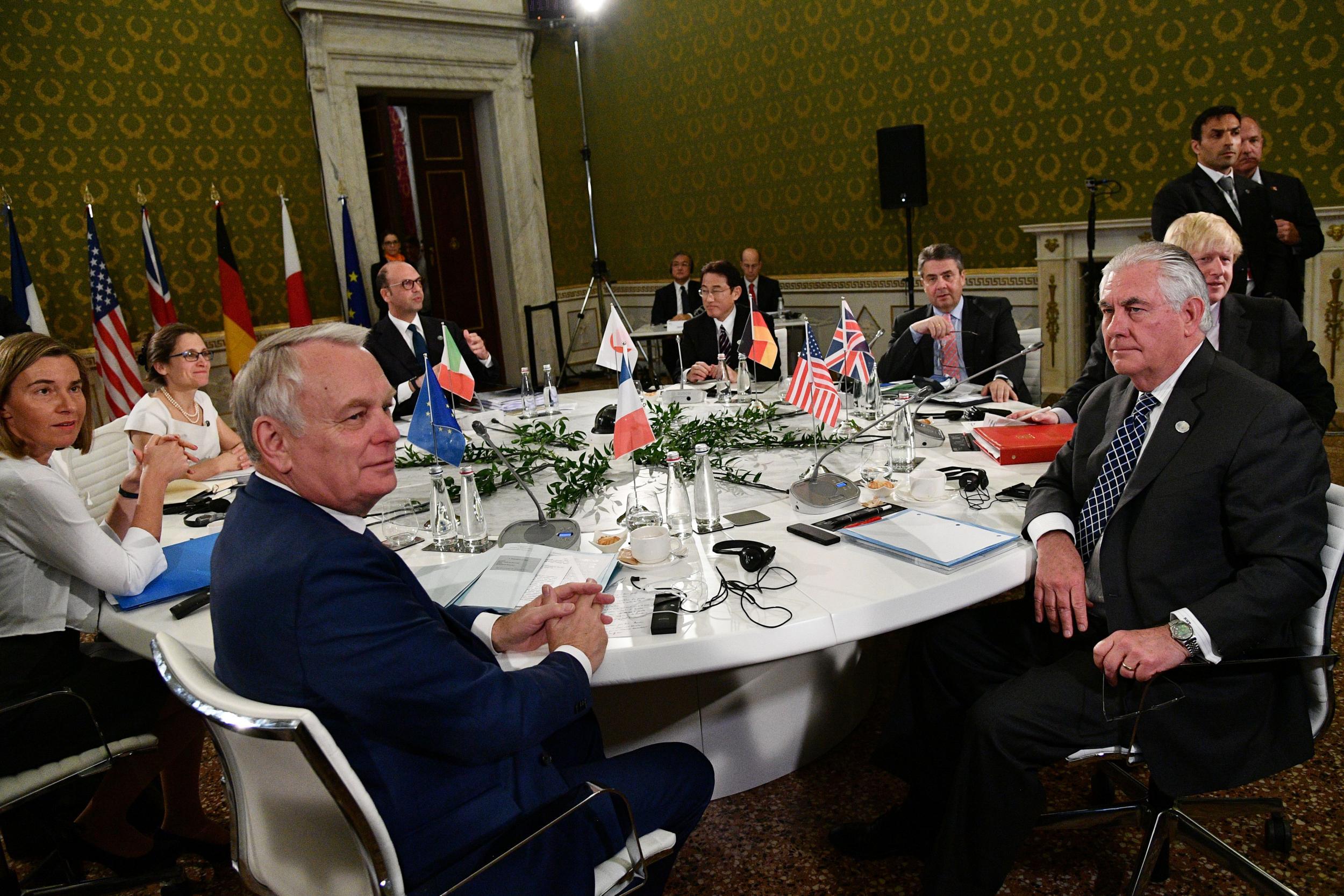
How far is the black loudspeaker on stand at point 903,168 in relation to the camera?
20.2 ft

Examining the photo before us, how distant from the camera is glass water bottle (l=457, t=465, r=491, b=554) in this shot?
6.93ft

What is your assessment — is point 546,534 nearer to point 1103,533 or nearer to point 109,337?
point 1103,533

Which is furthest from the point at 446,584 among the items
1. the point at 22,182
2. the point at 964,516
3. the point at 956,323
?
the point at 22,182

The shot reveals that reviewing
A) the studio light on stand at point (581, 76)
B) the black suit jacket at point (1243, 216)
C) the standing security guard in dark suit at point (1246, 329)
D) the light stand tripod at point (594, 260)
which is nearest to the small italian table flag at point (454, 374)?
the standing security guard in dark suit at point (1246, 329)

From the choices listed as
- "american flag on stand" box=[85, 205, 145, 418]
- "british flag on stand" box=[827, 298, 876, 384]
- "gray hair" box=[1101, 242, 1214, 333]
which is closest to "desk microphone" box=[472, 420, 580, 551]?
"british flag on stand" box=[827, 298, 876, 384]

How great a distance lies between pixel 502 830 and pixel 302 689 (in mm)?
355

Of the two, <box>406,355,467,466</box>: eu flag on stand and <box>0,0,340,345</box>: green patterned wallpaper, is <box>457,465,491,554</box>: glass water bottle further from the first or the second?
<box>0,0,340,345</box>: green patterned wallpaper

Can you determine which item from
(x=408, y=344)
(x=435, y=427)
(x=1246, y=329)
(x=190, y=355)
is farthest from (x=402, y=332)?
(x=1246, y=329)

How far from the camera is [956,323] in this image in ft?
12.8

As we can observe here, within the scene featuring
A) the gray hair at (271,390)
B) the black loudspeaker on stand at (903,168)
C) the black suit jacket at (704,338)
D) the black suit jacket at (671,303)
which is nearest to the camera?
the gray hair at (271,390)

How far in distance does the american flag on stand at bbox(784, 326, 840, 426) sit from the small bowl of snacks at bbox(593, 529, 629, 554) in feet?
2.36

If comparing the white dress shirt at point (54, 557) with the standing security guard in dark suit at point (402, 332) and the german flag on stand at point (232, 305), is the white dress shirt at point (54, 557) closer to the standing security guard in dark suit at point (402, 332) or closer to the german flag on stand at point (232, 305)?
the standing security guard in dark suit at point (402, 332)

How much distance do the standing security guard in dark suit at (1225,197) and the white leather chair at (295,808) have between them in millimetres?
3984

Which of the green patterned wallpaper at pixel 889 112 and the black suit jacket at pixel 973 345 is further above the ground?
the green patterned wallpaper at pixel 889 112
